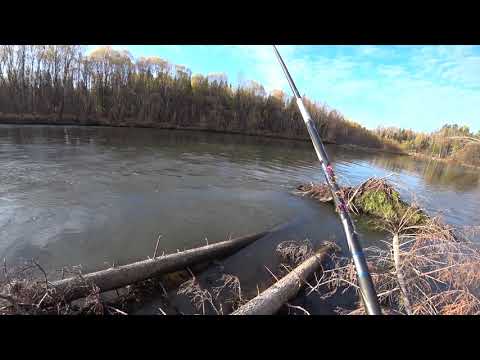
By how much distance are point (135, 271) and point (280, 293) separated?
3.06m

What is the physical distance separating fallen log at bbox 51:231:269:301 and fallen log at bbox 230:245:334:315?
2.09 meters

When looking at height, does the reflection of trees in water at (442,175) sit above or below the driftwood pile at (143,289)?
above

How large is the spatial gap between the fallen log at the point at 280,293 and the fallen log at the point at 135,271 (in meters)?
2.09

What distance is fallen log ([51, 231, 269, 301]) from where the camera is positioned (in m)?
4.45

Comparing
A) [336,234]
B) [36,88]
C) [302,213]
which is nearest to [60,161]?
[302,213]

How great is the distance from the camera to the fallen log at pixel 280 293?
15.0 feet

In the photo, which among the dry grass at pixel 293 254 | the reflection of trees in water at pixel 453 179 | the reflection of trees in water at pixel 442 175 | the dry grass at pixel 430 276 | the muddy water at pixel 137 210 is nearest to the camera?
the dry grass at pixel 430 276

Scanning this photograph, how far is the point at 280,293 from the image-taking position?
516cm

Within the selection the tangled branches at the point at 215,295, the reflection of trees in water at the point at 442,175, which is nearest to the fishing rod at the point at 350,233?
the tangled branches at the point at 215,295

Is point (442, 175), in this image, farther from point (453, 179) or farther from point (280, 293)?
point (280, 293)

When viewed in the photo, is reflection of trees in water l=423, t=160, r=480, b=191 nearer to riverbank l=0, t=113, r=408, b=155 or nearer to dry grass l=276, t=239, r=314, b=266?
dry grass l=276, t=239, r=314, b=266

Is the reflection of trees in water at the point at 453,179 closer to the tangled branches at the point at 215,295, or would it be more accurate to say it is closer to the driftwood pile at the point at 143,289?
the driftwood pile at the point at 143,289

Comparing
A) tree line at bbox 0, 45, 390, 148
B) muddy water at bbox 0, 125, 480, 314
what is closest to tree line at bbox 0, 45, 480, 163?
tree line at bbox 0, 45, 390, 148
